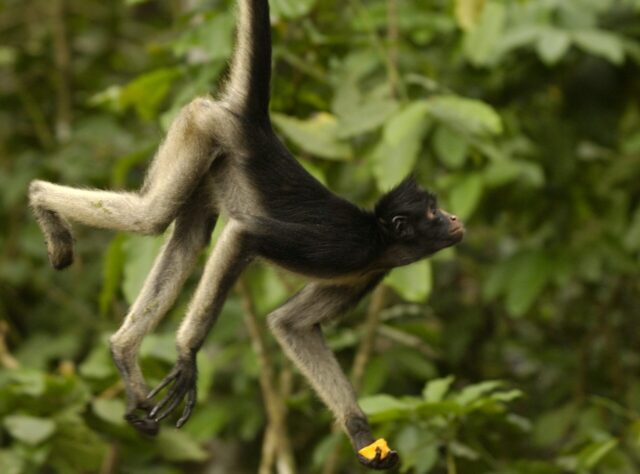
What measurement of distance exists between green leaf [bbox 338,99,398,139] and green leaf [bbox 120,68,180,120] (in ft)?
3.00

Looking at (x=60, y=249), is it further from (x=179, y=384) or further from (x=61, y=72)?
(x=61, y=72)

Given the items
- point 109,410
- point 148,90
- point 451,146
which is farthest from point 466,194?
point 109,410

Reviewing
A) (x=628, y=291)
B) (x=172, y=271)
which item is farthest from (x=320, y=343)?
(x=628, y=291)

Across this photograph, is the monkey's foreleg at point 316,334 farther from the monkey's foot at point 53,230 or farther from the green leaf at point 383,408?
the monkey's foot at point 53,230

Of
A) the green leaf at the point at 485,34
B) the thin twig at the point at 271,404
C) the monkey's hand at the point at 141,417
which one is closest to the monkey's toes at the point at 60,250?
the monkey's hand at the point at 141,417

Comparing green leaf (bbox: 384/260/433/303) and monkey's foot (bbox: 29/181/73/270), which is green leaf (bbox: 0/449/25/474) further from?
green leaf (bbox: 384/260/433/303)

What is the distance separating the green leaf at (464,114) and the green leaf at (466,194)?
397mm

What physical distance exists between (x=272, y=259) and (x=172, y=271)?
0.55 m

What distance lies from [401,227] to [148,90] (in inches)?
85.8

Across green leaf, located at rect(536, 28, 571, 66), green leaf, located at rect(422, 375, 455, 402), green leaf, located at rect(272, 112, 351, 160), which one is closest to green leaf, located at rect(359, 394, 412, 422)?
green leaf, located at rect(422, 375, 455, 402)

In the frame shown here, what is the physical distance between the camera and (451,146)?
18.5 ft

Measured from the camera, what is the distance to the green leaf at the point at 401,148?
505 centimetres

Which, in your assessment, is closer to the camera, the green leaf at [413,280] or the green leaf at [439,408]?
the green leaf at [439,408]

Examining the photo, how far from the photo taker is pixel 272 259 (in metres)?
3.60
